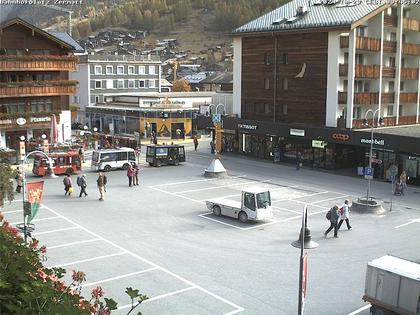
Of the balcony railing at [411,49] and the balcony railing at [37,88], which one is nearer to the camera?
the balcony railing at [411,49]

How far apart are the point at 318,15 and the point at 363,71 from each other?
6.50m

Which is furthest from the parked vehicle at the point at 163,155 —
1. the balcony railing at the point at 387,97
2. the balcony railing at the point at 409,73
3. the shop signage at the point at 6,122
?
the balcony railing at the point at 409,73

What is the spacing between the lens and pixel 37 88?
54.8 metres

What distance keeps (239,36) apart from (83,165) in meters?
19.5

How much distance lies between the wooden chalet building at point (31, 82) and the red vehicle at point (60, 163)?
354 inches

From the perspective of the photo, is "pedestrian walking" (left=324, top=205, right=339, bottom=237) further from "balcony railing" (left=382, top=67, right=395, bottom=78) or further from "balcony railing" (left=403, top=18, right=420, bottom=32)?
"balcony railing" (left=403, top=18, right=420, bottom=32)

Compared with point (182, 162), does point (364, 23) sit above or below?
above

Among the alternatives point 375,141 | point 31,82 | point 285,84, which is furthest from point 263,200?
point 31,82

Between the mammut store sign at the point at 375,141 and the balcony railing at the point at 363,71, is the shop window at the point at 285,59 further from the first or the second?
the mammut store sign at the point at 375,141

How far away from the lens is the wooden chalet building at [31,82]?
53.2m

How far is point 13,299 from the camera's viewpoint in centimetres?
667

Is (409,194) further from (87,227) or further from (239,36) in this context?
(239,36)

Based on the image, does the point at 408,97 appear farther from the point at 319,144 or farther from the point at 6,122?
the point at 6,122

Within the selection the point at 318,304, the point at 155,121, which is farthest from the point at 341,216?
the point at 155,121
